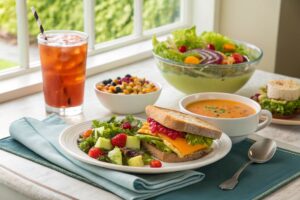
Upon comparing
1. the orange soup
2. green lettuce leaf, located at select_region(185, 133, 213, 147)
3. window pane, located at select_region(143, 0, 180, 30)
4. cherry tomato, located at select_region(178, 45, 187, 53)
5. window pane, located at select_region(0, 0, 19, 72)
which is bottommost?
window pane, located at select_region(0, 0, 19, 72)

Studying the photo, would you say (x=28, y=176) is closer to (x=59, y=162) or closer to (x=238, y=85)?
(x=59, y=162)

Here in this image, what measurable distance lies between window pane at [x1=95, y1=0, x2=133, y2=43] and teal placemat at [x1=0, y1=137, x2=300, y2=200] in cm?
218

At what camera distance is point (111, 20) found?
3.81m

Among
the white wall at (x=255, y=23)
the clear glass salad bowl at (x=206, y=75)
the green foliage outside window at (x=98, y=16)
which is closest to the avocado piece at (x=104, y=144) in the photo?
the clear glass salad bowl at (x=206, y=75)

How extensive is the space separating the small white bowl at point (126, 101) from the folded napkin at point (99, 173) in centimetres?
17

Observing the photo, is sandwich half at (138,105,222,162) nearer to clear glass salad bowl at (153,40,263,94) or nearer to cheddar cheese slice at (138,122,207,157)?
cheddar cheese slice at (138,122,207,157)

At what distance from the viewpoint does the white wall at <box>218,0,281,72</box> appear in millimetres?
2513

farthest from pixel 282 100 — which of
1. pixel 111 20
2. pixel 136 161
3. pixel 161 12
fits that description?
pixel 111 20

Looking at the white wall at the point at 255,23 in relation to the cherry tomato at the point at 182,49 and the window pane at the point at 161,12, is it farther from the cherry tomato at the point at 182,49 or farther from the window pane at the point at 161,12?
the cherry tomato at the point at 182,49

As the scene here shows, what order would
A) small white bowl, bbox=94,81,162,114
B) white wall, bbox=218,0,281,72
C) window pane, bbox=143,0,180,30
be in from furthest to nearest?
window pane, bbox=143,0,180,30
white wall, bbox=218,0,281,72
small white bowl, bbox=94,81,162,114

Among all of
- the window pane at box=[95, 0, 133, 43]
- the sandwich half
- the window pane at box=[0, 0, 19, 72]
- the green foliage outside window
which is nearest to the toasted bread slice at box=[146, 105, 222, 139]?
the sandwich half

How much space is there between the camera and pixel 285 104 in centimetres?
179

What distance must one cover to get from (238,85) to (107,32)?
1.98 metres

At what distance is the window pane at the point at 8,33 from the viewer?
3.98 meters
